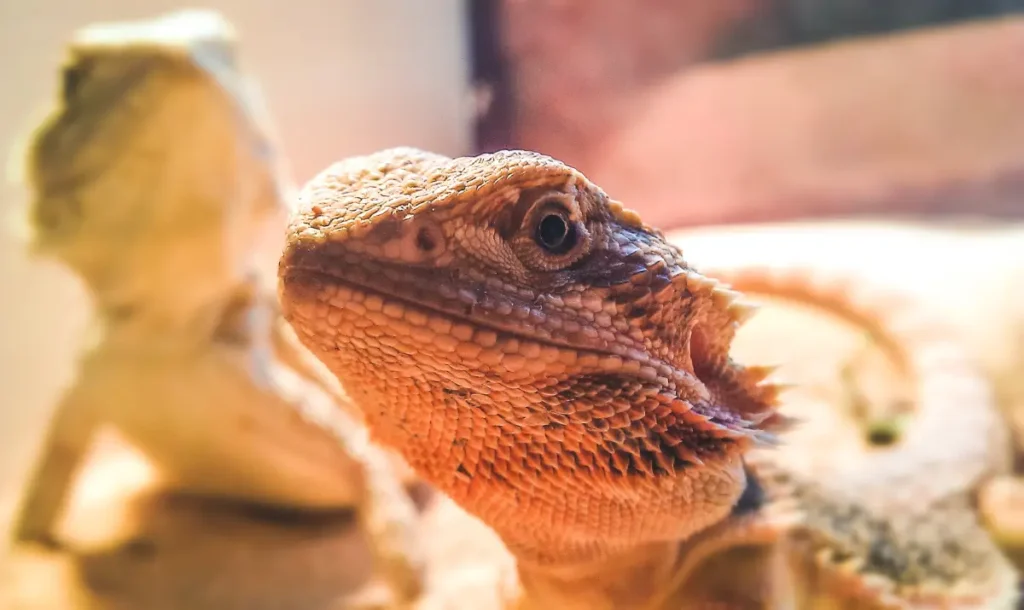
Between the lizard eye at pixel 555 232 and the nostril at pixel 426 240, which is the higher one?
the lizard eye at pixel 555 232

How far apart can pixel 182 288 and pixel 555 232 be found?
5.13 ft

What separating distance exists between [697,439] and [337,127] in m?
1.40

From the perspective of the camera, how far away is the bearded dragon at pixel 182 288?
6.33 ft

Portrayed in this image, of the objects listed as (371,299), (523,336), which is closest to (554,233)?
(523,336)

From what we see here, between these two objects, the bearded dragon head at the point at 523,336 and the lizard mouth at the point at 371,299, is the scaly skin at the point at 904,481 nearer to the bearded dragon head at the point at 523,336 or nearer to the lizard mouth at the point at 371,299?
the bearded dragon head at the point at 523,336

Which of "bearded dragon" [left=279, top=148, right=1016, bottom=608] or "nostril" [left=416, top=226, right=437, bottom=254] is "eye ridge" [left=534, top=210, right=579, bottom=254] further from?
"nostril" [left=416, top=226, right=437, bottom=254]

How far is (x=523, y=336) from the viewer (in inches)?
34.7

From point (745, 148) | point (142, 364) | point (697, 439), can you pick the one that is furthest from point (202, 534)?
point (745, 148)

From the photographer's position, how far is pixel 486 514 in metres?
1.10

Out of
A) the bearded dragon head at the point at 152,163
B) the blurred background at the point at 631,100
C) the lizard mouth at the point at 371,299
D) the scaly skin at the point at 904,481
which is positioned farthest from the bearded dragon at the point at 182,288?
the lizard mouth at the point at 371,299

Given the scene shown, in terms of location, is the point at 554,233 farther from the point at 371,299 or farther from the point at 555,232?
the point at 371,299

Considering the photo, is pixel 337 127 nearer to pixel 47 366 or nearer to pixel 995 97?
pixel 47 366

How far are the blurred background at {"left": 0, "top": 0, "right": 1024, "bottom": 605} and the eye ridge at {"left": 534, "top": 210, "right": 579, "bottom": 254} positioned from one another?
18cm

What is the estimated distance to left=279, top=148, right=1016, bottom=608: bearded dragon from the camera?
0.84 meters
